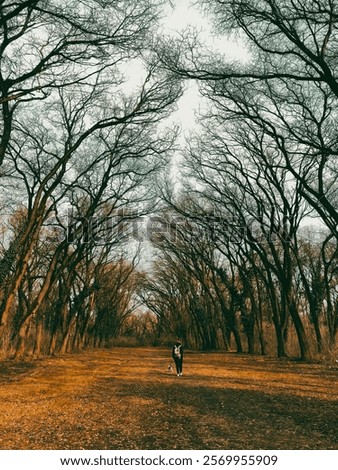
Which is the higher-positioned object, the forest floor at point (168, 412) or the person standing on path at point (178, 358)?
the person standing on path at point (178, 358)

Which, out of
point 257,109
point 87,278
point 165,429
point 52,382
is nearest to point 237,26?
point 257,109

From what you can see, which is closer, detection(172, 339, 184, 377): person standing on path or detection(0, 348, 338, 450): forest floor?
detection(0, 348, 338, 450): forest floor

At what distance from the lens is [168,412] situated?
8.49 m

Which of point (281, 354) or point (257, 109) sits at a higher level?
point (257, 109)

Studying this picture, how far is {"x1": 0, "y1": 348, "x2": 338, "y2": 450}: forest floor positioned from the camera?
6.13 m

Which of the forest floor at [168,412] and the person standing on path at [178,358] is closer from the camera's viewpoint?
the forest floor at [168,412]

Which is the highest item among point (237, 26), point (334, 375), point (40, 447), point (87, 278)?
point (237, 26)

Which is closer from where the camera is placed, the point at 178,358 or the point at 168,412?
the point at 168,412

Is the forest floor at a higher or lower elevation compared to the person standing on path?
lower

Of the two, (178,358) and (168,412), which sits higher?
(178,358)

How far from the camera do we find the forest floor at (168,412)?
613 centimetres

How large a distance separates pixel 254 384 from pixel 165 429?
671 cm
